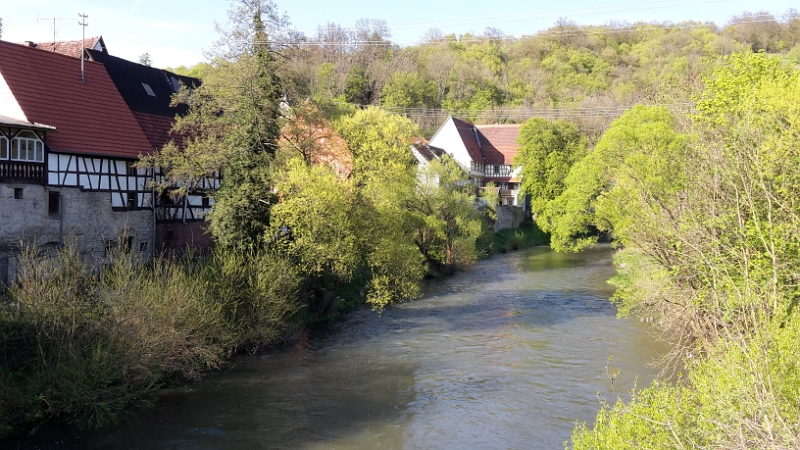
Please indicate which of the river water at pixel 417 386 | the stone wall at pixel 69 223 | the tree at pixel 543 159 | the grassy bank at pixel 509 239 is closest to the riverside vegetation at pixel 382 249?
the grassy bank at pixel 509 239

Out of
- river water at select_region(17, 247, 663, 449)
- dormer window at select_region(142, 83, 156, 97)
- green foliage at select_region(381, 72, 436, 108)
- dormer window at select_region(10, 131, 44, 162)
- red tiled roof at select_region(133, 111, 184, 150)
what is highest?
green foliage at select_region(381, 72, 436, 108)

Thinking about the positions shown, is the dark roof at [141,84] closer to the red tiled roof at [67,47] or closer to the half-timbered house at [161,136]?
the half-timbered house at [161,136]

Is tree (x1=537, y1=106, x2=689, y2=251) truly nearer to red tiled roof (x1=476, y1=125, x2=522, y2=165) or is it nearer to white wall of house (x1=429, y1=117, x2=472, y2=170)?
white wall of house (x1=429, y1=117, x2=472, y2=170)

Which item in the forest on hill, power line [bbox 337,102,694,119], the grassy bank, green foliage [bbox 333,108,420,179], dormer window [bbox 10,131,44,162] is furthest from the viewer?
the forest on hill

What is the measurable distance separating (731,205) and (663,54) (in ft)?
279

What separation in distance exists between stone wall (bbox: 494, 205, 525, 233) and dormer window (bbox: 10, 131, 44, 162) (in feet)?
107

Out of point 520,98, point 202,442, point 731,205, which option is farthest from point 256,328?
point 520,98

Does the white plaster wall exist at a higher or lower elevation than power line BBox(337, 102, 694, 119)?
lower

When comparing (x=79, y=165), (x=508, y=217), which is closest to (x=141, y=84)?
(x=79, y=165)

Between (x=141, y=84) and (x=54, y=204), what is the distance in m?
9.42

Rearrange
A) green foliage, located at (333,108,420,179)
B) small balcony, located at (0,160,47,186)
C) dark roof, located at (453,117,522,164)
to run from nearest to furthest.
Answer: small balcony, located at (0,160,47,186), green foliage, located at (333,108,420,179), dark roof, located at (453,117,522,164)

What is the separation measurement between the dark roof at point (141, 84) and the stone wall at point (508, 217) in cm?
2545

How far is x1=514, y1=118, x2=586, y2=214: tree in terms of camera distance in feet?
164

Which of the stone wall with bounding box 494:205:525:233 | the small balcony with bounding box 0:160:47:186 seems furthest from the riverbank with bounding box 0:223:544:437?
the stone wall with bounding box 494:205:525:233
